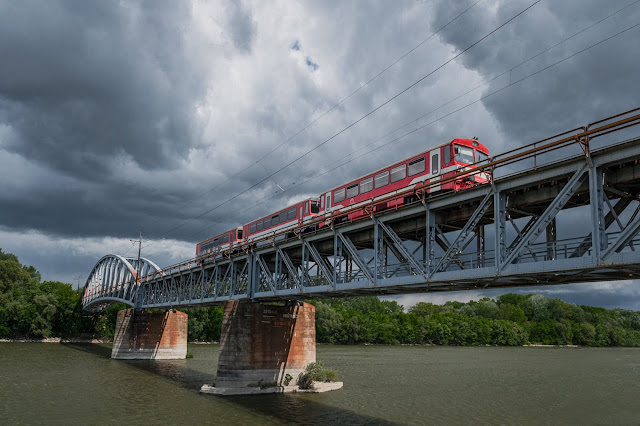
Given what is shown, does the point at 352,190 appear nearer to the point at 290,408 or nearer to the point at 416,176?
the point at 416,176

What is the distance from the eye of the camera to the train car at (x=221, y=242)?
5244 centimetres

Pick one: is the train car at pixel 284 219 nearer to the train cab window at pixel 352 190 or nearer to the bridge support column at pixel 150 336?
the train cab window at pixel 352 190

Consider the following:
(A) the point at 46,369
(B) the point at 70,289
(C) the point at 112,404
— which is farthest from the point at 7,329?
(C) the point at 112,404

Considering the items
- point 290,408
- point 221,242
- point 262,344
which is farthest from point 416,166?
point 221,242

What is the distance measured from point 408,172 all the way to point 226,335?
18.1 meters

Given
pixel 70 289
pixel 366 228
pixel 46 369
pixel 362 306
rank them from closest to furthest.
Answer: pixel 366 228
pixel 46 369
pixel 70 289
pixel 362 306

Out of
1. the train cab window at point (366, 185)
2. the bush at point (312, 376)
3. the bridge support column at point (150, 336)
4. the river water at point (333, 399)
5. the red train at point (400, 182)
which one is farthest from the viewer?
the bridge support column at point (150, 336)

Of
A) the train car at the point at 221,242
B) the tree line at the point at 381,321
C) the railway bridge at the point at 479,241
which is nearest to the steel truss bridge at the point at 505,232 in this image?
the railway bridge at the point at 479,241

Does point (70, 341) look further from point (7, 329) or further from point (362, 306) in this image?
point (362, 306)

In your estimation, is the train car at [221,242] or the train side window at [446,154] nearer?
the train side window at [446,154]

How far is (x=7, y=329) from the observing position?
91375 mm

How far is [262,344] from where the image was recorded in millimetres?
35656

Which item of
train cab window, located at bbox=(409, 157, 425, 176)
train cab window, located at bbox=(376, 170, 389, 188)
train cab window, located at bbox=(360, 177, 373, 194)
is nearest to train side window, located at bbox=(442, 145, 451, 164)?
train cab window, located at bbox=(409, 157, 425, 176)

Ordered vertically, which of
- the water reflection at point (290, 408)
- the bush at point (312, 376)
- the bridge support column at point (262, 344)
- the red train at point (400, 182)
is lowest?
the water reflection at point (290, 408)
